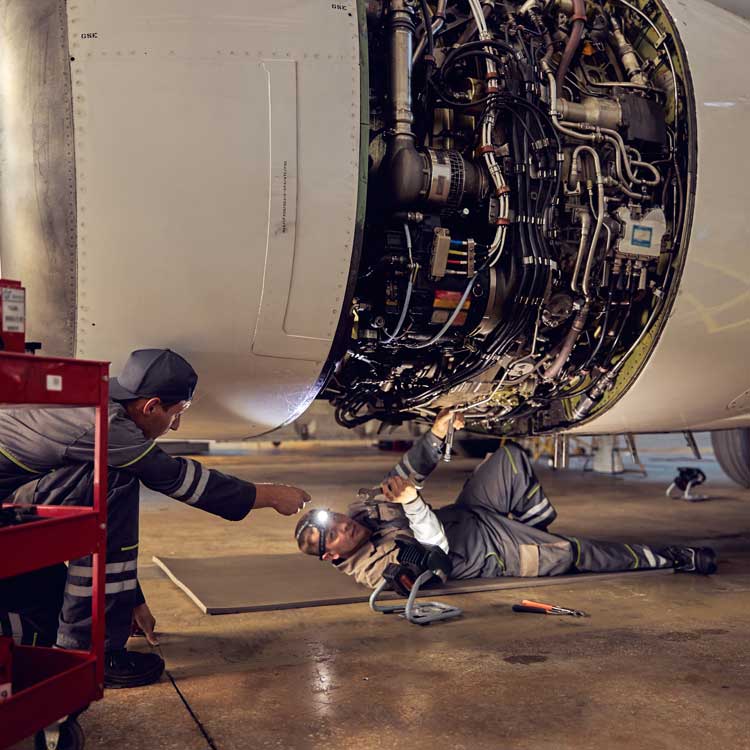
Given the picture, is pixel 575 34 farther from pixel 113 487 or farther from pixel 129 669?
pixel 129 669

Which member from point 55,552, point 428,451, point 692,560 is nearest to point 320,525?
point 428,451

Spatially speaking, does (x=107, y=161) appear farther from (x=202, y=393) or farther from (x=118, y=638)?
(x=118, y=638)

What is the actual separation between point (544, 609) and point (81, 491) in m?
2.08

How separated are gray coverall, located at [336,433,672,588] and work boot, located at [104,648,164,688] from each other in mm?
1483

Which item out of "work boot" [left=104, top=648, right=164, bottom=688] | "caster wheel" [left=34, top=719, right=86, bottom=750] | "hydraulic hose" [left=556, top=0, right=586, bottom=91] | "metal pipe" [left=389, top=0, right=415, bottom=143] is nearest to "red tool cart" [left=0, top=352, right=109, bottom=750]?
"caster wheel" [left=34, top=719, right=86, bottom=750]

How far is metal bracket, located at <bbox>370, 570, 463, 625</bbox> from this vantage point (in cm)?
346

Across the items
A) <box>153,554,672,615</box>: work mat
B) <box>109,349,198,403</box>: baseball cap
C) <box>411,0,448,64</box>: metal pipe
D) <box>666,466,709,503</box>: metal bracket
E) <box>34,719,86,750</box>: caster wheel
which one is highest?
<box>411,0,448,64</box>: metal pipe

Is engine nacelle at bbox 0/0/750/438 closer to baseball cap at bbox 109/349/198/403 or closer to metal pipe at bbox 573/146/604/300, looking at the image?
metal pipe at bbox 573/146/604/300

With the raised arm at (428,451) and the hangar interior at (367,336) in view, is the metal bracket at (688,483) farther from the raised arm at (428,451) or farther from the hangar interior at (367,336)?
the raised arm at (428,451)

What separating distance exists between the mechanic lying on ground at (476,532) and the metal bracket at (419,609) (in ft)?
1.05

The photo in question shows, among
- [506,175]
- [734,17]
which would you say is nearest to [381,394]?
[506,175]

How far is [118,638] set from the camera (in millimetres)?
2801

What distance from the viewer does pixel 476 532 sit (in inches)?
170

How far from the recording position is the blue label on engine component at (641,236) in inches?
149
